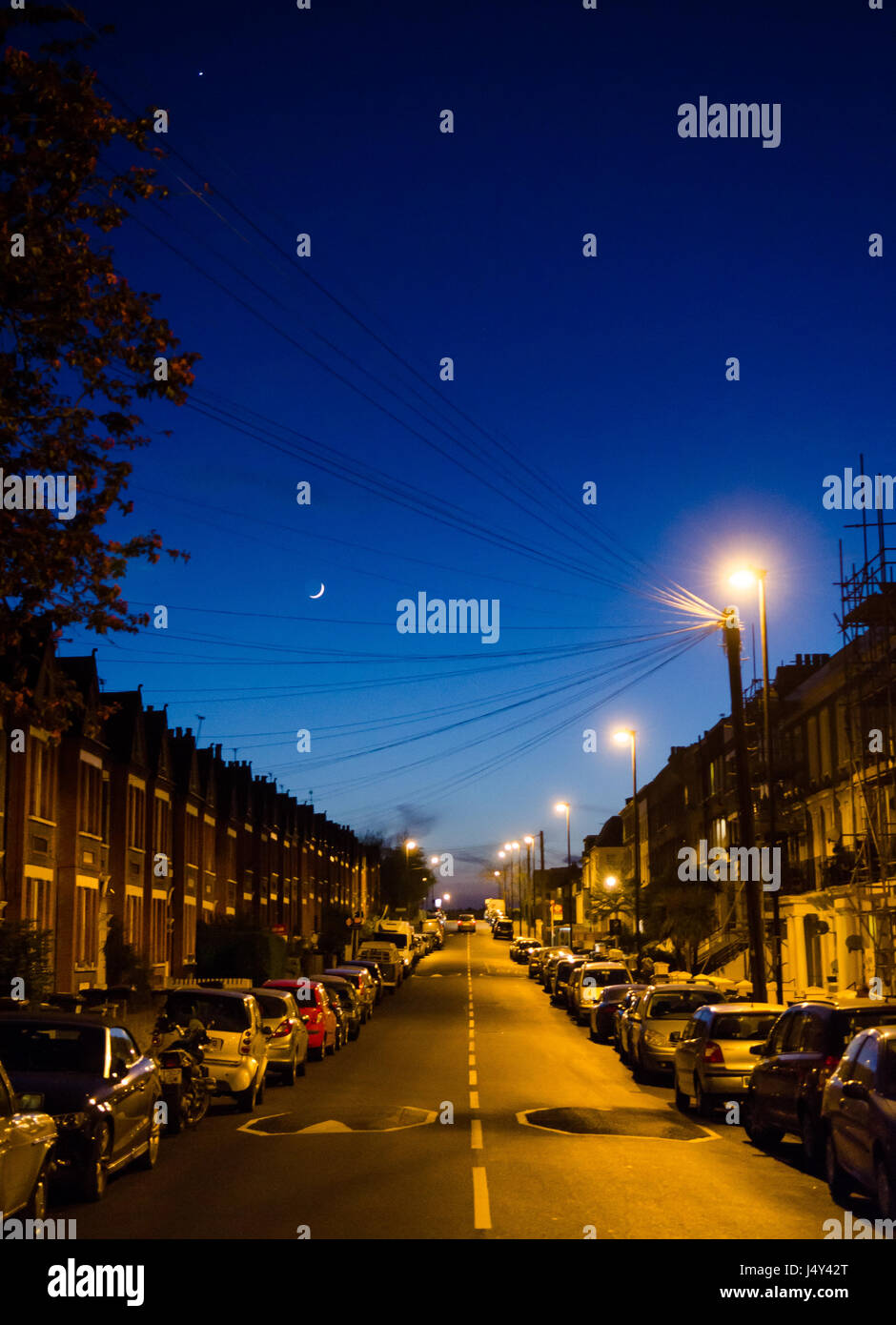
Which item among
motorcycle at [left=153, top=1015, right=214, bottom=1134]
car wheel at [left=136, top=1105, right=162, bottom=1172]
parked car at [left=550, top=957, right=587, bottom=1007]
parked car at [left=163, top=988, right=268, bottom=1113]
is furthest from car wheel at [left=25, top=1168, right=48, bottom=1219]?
parked car at [left=550, top=957, right=587, bottom=1007]

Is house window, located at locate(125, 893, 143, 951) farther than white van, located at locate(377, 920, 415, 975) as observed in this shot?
No

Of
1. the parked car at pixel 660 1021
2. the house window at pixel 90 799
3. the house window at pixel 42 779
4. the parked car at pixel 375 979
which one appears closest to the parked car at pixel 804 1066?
the parked car at pixel 660 1021

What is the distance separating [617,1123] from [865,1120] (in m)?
7.17

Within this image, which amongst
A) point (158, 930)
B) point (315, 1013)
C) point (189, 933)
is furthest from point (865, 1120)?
point (189, 933)

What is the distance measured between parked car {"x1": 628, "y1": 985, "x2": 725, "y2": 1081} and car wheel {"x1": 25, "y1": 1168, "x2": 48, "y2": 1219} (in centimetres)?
1612

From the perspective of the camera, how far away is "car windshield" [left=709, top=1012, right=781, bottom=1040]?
62.3 feet

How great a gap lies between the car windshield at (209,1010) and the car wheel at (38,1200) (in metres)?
10.2

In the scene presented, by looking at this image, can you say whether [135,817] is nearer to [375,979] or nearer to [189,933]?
[189,933]

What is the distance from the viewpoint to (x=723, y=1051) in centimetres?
1873

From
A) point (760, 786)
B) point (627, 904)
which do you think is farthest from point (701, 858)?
point (760, 786)

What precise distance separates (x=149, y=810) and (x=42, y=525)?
30.6 m

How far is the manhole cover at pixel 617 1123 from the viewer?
55.7 ft

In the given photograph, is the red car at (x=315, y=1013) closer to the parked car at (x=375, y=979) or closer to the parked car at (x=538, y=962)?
the parked car at (x=375, y=979)

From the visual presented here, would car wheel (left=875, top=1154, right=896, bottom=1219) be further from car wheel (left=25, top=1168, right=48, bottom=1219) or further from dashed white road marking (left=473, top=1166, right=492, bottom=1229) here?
car wheel (left=25, top=1168, right=48, bottom=1219)
